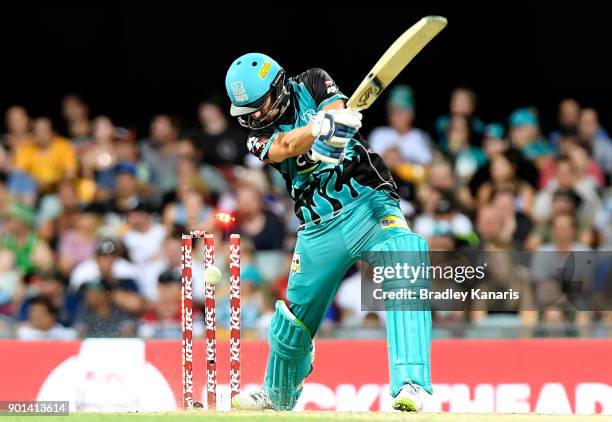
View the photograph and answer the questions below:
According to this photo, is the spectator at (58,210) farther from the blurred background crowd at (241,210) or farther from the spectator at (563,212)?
the spectator at (563,212)

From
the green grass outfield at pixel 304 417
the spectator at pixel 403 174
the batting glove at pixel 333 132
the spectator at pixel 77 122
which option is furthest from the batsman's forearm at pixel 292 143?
the spectator at pixel 77 122

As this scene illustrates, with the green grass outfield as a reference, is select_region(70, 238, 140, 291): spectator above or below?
above

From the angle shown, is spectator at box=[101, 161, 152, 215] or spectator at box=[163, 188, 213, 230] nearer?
spectator at box=[163, 188, 213, 230]

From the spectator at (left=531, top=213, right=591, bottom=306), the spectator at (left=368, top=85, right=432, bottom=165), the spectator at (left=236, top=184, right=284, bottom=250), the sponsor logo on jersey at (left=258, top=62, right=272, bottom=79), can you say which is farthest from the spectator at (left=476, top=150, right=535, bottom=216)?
the sponsor logo on jersey at (left=258, top=62, right=272, bottom=79)

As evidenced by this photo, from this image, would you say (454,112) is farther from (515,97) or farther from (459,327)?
(459,327)

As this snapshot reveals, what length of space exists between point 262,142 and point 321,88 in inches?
19.5

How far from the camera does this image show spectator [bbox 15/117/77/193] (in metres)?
14.2

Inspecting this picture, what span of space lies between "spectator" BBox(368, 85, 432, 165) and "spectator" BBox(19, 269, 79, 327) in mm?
3605

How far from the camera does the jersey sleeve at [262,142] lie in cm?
805

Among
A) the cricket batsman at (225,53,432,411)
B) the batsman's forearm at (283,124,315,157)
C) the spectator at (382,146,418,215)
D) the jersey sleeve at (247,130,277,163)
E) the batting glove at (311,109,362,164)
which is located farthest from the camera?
the spectator at (382,146,418,215)

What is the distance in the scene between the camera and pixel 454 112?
46.6 feet

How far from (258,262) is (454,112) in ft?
10.4

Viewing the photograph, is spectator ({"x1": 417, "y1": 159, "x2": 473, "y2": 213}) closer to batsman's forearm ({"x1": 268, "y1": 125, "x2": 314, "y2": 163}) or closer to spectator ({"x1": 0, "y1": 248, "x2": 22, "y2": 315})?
spectator ({"x1": 0, "y1": 248, "x2": 22, "y2": 315})

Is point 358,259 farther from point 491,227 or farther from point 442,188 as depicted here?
point 442,188
